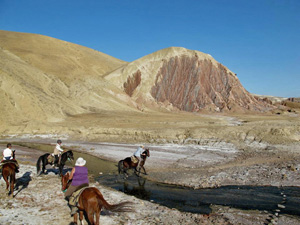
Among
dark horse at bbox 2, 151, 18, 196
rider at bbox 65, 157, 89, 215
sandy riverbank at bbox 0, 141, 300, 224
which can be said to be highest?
rider at bbox 65, 157, 89, 215

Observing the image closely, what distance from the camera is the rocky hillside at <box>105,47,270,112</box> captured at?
9181 cm

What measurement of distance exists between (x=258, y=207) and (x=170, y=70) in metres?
89.6

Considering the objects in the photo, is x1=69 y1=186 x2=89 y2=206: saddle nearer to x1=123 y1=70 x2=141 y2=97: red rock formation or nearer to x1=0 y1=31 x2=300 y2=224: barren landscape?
x1=0 y1=31 x2=300 y2=224: barren landscape

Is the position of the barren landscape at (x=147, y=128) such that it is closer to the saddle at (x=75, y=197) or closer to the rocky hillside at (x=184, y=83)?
the rocky hillside at (x=184, y=83)

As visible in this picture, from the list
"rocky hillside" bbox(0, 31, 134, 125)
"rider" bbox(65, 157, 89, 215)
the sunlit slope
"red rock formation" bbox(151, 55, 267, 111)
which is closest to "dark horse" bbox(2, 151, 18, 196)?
"rider" bbox(65, 157, 89, 215)

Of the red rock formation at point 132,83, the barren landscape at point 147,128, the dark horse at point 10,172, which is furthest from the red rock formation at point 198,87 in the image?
the dark horse at point 10,172

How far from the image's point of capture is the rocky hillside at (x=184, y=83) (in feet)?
301

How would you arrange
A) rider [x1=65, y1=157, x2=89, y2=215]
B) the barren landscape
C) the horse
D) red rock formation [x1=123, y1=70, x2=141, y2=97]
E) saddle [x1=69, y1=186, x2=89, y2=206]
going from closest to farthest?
the horse < saddle [x1=69, y1=186, x2=89, y2=206] < rider [x1=65, y1=157, x2=89, y2=215] < the barren landscape < red rock formation [x1=123, y1=70, x2=141, y2=97]

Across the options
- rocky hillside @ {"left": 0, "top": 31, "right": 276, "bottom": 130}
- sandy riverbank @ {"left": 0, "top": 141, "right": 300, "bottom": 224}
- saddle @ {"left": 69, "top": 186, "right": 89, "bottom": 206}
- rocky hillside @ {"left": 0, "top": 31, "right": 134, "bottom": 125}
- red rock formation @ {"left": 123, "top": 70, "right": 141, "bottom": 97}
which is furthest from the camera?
red rock formation @ {"left": 123, "top": 70, "right": 141, "bottom": 97}

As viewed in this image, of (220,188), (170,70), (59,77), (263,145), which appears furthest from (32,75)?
(220,188)

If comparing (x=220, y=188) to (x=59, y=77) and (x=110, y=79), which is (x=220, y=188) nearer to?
(x=59, y=77)

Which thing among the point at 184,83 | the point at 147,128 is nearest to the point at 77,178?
the point at 147,128

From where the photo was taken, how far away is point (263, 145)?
28188 millimetres

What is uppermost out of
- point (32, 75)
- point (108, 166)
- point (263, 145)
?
point (32, 75)
